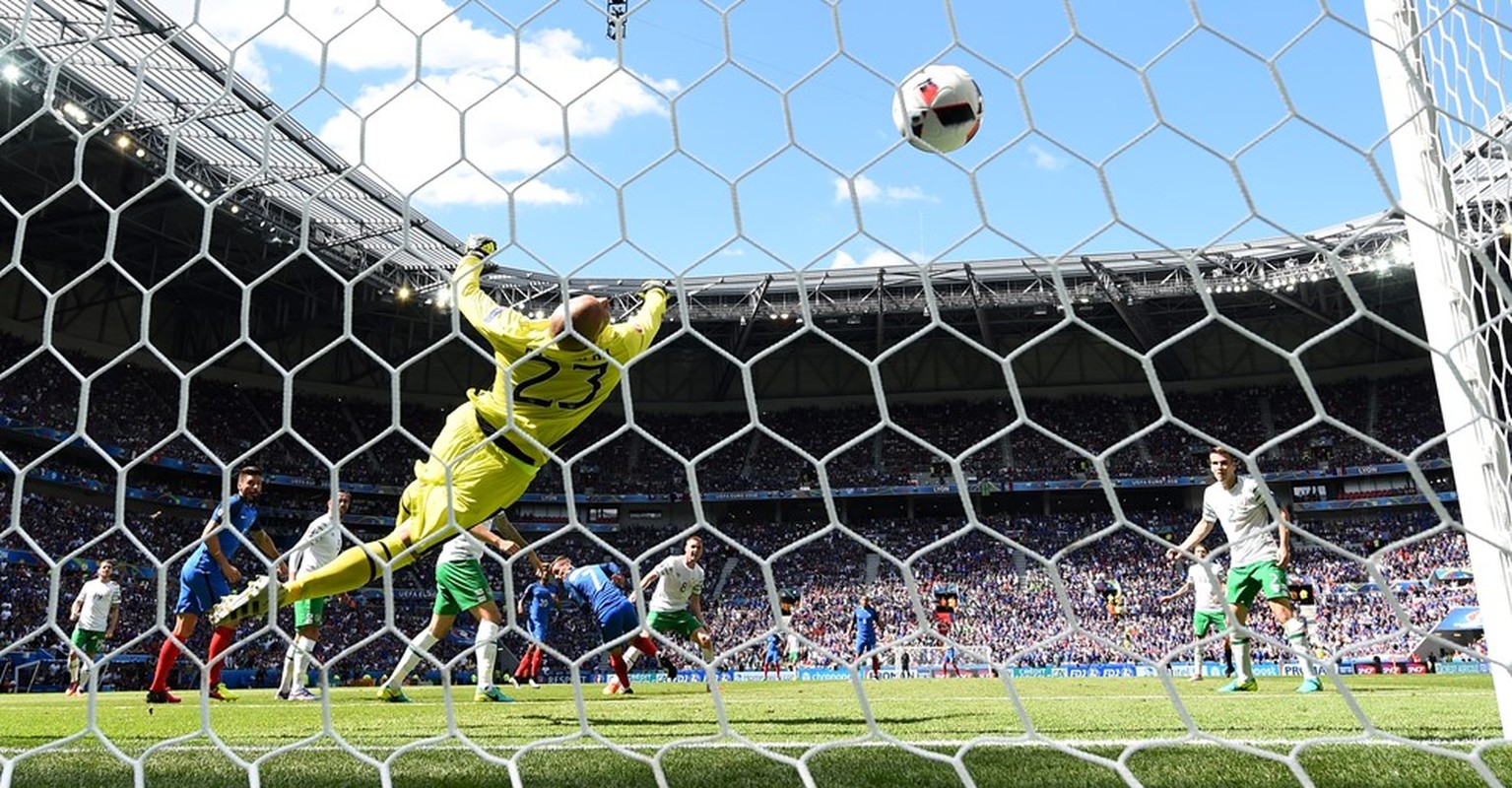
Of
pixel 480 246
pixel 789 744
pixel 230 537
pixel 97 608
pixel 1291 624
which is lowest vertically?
pixel 789 744

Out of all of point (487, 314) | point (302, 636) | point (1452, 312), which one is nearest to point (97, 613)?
point (302, 636)

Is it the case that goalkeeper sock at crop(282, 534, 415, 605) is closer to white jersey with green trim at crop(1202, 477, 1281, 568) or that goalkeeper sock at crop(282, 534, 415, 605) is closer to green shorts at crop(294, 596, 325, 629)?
green shorts at crop(294, 596, 325, 629)

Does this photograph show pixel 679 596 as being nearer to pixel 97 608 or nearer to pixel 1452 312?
pixel 97 608

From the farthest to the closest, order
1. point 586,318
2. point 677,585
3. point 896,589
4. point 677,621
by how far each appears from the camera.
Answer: point 896,589 < point 677,585 < point 677,621 < point 586,318

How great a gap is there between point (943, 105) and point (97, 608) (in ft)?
28.0

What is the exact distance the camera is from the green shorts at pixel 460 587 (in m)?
5.23

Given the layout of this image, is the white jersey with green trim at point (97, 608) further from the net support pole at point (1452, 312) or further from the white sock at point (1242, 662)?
the net support pole at point (1452, 312)

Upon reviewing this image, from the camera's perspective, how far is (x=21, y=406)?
732 inches

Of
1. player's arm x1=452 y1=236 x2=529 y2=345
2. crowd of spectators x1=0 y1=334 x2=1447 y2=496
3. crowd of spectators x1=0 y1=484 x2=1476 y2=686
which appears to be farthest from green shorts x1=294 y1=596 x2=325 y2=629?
crowd of spectators x1=0 y1=334 x2=1447 y2=496

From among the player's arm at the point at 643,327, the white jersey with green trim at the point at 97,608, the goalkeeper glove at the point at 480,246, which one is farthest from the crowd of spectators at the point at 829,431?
the goalkeeper glove at the point at 480,246

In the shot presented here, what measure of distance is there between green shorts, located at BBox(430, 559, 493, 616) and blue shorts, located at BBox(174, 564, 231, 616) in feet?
5.04

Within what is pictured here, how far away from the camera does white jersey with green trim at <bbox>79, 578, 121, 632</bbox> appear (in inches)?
330

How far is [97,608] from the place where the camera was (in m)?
8.40

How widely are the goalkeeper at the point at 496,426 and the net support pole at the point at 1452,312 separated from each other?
227 centimetres
